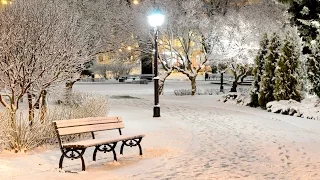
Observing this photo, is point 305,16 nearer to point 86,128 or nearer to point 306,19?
point 306,19

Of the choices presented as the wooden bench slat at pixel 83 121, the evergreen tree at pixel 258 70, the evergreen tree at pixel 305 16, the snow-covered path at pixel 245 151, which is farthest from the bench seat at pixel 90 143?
the evergreen tree at pixel 305 16

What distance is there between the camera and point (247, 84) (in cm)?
4838

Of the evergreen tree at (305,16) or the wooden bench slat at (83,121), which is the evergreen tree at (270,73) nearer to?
the evergreen tree at (305,16)

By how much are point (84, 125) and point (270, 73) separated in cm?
1488

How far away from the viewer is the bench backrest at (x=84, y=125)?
9547 millimetres

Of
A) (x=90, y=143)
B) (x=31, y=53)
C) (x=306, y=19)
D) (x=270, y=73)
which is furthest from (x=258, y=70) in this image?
(x=90, y=143)

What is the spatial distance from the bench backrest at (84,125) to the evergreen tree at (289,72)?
492 inches

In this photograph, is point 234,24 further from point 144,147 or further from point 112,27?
point 144,147

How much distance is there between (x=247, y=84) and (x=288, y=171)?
130ft

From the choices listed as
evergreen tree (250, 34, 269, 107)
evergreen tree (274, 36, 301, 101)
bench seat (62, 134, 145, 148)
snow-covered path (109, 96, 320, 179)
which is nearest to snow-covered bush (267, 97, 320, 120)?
evergreen tree (274, 36, 301, 101)

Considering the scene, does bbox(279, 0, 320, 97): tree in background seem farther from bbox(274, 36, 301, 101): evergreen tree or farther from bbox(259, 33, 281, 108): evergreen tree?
bbox(259, 33, 281, 108): evergreen tree

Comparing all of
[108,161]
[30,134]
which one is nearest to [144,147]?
[108,161]

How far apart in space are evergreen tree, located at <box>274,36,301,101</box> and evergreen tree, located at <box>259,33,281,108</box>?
3.32 ft

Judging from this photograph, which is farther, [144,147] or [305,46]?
[305,46]
